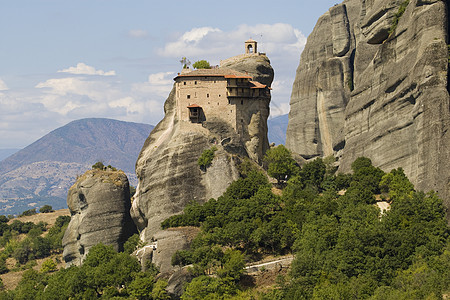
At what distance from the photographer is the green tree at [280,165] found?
102 metres

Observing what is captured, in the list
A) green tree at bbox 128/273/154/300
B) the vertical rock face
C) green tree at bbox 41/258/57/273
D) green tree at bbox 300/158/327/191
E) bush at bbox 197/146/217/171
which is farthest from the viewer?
green tree at bbox 41/258/57/273

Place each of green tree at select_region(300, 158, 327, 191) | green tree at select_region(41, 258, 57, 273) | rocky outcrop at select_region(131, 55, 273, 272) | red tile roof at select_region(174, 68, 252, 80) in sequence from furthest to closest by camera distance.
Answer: green tree at select_region(41, 258, 57, 273), red tile roof at select_region(174, 68, 252, 80), green tree at select_region(300, 158, 327, 191), rocky outcrop at select_region(131, 55, 273, 272)

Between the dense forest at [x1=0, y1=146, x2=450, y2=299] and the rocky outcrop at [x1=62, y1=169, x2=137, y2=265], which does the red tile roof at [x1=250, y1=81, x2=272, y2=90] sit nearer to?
the dense forest at [x1=0, y1=146, x2=450, y2=299]

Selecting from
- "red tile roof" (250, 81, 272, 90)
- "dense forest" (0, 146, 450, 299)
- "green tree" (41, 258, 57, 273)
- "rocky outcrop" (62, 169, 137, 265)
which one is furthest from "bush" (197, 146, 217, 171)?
"green tree" (41, 258, 57, 273)

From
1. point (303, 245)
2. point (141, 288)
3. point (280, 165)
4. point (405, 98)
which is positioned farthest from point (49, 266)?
point (405, 98)

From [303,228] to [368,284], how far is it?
16.6 metres

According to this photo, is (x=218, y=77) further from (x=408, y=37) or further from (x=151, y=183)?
(x=408, y=37)

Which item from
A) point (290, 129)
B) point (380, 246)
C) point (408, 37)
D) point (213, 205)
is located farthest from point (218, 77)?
point (290, 129)

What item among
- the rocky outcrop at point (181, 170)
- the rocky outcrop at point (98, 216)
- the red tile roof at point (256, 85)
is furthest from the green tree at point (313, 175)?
the rocky outcrop at point (98, 216)

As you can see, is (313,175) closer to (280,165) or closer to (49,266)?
(280,165)

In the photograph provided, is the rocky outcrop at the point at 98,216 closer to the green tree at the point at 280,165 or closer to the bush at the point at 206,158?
the bush at the point at 206,158

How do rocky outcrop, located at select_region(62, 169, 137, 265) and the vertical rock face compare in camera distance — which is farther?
rocky outcrop, located at select_region(62, 169, 137, 265)

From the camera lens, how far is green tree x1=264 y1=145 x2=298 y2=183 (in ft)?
334

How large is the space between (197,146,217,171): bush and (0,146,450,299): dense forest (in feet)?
Answer: 14.0
